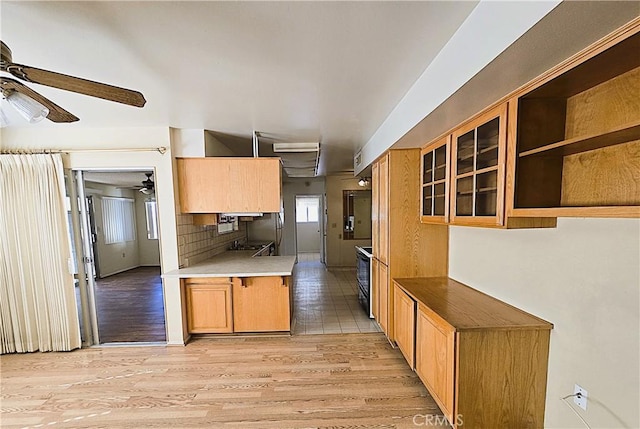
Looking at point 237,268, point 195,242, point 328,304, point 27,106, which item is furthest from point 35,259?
point 328,304

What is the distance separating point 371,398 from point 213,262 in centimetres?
254

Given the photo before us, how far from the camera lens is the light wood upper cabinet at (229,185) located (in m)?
3.23

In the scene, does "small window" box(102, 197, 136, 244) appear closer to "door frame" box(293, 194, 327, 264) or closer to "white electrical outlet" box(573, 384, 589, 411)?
"door frame" box(293, 194, 327, 264)

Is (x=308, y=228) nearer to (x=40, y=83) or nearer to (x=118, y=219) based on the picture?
(x=118, y=219)

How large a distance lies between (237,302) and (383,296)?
5.73 feet

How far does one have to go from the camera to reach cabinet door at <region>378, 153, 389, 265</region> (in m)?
2.96

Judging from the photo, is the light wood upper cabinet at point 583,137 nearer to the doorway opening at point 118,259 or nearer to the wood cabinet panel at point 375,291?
the wood cabinet panel at point 375,291

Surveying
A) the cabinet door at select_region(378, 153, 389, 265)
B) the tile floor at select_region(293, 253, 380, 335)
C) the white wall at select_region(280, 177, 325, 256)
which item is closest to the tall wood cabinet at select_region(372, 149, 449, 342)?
the cabinet door at select_region(378, 153, 389, 265)

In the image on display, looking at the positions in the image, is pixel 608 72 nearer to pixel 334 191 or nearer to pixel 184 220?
pixel 184 220

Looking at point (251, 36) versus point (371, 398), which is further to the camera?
point (371, 398)

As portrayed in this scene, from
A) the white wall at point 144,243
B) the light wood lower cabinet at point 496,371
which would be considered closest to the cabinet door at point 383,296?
the light wood lower cabinet at point 496,371

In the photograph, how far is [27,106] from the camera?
142 centimetres

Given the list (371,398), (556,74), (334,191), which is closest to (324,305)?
(371,398)

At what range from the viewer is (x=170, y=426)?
6.48ft
